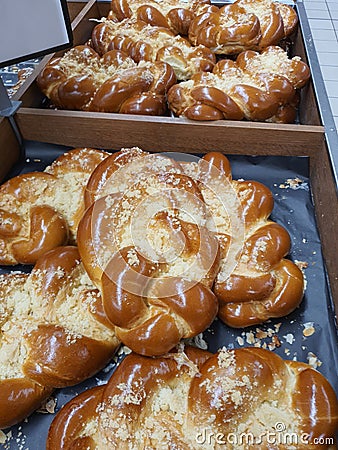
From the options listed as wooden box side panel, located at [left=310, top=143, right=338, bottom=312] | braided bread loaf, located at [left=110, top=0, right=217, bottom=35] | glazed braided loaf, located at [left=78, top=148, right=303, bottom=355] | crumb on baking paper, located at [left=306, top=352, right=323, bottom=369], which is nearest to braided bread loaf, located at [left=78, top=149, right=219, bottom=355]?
glazed braided loaf, located at [left=78, top=148, right=303, bottom=355]

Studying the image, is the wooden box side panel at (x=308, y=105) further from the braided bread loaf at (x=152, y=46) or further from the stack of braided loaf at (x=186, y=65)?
the braided bread loaf at (x=152, y=46)

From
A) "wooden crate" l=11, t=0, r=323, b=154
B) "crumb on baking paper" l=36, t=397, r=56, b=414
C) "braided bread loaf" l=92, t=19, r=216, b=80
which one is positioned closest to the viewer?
"crumb on baking paper" l=36, t=397, r=56, b=414

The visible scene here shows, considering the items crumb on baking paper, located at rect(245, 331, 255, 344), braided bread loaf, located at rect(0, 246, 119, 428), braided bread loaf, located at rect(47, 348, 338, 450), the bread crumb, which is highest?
braided bread loaf, located at rect(0, 246, 119, 428)

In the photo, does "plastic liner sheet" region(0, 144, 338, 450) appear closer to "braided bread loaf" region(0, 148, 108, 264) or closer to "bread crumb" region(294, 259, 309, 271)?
"bread crumb" region(294, 259, 309, 271)

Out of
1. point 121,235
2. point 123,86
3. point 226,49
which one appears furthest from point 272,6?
point 121,235

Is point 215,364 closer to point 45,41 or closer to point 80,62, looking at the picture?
point 45,41

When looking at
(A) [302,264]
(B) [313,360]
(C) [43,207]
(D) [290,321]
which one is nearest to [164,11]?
(C) [43,207]
